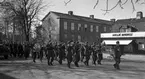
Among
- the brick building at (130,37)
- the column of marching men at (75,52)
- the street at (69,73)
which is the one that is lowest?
the street at (69,73)

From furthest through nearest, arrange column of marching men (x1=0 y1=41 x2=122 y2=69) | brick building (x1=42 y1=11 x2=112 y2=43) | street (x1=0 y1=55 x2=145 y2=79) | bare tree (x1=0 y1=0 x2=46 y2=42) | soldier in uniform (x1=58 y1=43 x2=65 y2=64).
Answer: brick building (x1=42 y1=11 x2=112 y2=43), bare tree (x1=0 y1=0 x2=46 y2=42), soldier in uniform (x1=58 y1=43 x2=65 y2=64), column of marching men (x1=0 y1=41 x2=122 y2=69), street (x1=0 y1=55 x2=145 y2=79)

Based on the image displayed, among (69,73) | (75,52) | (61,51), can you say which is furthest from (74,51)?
(69,73)

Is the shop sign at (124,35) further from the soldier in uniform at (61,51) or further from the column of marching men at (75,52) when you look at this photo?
the soldier in uniform at (61,51)

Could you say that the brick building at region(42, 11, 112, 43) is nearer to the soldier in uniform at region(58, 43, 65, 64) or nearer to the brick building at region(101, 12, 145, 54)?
the brick building at region(101, 12, 145, 54)

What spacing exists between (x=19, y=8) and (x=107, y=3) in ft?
91.3

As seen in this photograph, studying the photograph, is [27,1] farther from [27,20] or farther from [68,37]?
[68,37]

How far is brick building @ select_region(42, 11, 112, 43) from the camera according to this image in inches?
1695

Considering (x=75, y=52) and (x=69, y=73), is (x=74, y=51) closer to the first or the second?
(x=75, y=52)

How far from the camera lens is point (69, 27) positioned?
4447 cm

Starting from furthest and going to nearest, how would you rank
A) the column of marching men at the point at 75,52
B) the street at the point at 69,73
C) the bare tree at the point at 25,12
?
the bare tree at the point at 25,12
the column of marching men at the point at 75,52
the street at the point at 69,73

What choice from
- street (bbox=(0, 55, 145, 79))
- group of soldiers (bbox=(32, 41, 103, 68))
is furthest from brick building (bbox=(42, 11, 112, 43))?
street (bbox=(0, 55, 145, 79))

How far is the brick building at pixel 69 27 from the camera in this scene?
4306 cm

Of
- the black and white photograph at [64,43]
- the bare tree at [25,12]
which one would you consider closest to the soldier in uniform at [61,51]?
the black and white photograph at [64,43]

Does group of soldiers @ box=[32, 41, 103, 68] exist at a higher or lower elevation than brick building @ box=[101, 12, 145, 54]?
lower
